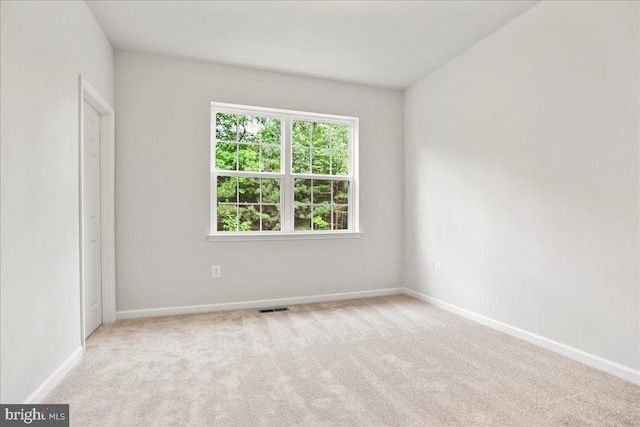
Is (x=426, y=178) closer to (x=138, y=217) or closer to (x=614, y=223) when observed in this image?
(x=614, y=223)

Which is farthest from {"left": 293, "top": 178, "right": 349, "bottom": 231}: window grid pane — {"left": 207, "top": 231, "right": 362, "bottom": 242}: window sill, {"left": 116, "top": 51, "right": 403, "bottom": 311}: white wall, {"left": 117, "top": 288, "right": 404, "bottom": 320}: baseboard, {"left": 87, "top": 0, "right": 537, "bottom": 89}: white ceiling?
{"left": 87, "top": 0, "right": 537, "bottom": 89}: white ceiling

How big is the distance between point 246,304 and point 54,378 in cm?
188

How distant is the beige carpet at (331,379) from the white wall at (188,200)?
560mm

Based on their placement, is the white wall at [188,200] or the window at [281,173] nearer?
the white wall at [188,200]

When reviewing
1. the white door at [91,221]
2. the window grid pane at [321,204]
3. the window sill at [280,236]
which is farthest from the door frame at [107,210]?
the window grid pane at [321,204]

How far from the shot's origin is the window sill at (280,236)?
12.1 ft

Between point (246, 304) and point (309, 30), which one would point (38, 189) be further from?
point (309, 30)

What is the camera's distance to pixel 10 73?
5.48ft

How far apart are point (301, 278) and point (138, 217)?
186 centimetres

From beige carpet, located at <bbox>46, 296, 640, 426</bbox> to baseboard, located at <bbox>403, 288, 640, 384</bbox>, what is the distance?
0.23 ft

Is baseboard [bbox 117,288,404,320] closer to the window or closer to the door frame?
the door frame

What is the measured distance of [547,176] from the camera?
8.66ft

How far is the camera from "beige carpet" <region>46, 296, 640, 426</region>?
177 cm

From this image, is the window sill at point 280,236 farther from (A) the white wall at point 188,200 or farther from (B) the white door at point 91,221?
(B) the white door at point 91,221
